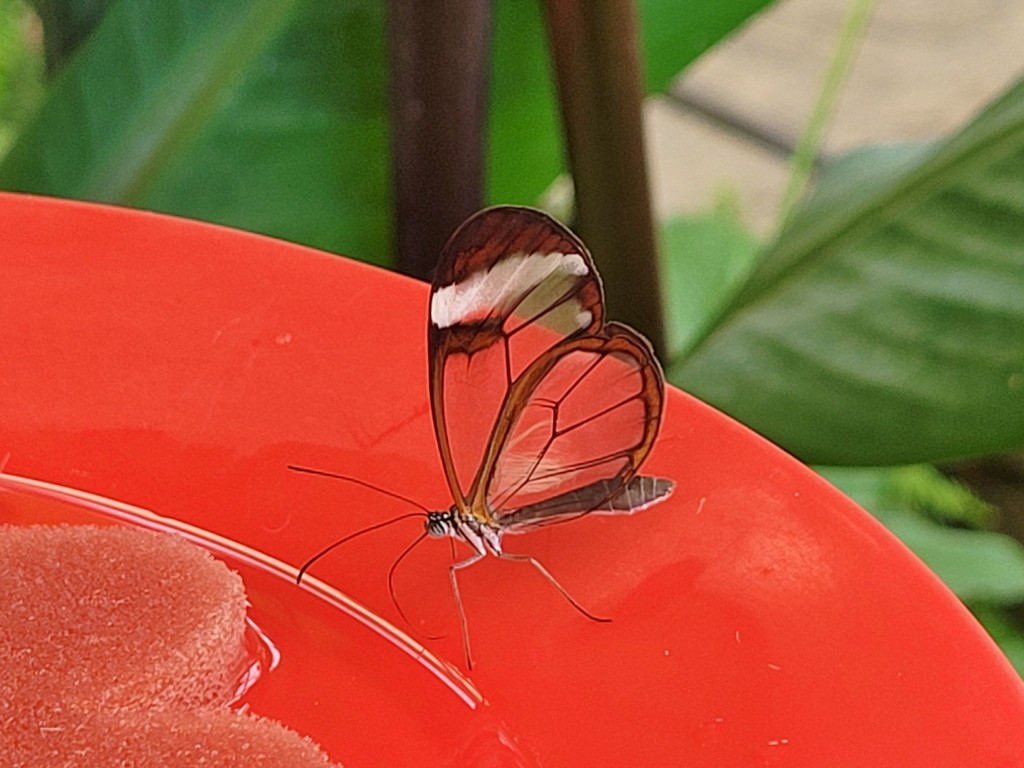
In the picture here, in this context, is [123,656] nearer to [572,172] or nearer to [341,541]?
[341,541]

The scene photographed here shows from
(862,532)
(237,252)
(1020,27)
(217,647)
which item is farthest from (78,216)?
(1020,27)

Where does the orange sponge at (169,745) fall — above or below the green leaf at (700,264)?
above

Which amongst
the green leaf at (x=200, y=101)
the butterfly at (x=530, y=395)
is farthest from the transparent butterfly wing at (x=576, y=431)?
the green leaf at (x=200, y=101)

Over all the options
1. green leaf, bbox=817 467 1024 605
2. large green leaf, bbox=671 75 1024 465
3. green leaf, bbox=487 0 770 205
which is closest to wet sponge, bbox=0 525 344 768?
large green leaf, bbox=671 75 1024 465

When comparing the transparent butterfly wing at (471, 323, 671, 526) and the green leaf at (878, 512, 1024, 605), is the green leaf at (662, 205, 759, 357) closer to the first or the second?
the green leaf at (878, 512, 1024, 605)

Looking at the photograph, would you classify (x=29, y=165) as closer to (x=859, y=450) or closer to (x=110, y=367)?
(x=110, y=367)

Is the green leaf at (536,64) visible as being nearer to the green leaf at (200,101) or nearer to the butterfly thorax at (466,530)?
the green leaf at (200,101)
